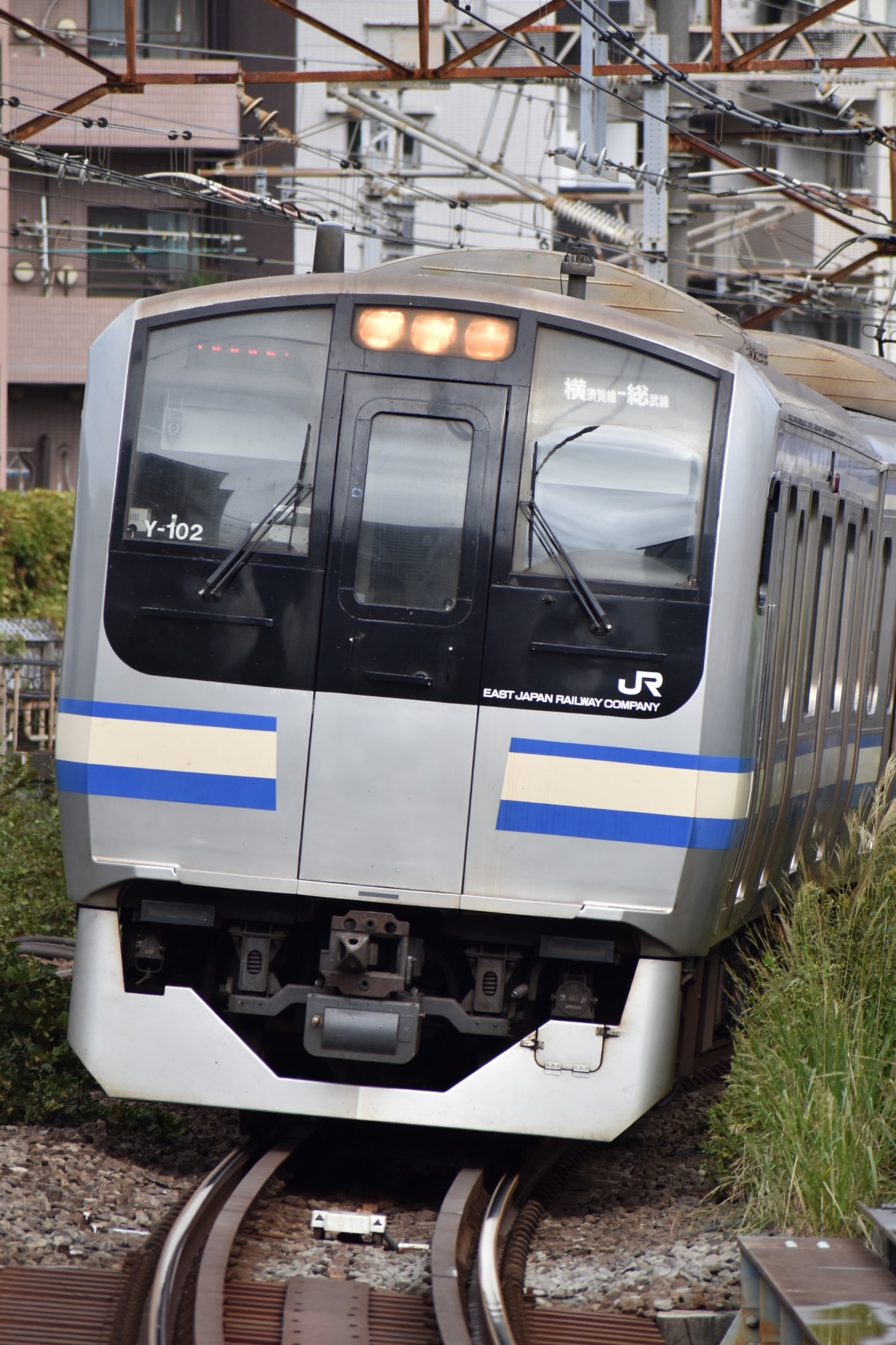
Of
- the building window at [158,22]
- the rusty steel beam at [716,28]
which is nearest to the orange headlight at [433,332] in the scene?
the rusty steel beam at [716,28]

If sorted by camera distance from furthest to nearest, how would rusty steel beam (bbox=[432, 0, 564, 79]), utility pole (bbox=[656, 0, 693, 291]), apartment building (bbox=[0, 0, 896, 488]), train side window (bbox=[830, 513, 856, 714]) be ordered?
apartment building (bbox=[0, 0, 896, 488])
utility pole (bbox=[656, 0, 693, 291])
rusty steel beam (bbox=[432, 0, 564, 79])
train side window (bbox=[830, 513, 856, 714])

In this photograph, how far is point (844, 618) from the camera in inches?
366

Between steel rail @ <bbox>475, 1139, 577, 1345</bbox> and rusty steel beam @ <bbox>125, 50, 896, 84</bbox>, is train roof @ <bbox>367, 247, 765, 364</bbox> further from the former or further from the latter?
rusty steel beam @ <bbox>125, 50, 896, 84</bbox>

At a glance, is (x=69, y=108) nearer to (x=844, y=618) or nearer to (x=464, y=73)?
(x=464, y=73)

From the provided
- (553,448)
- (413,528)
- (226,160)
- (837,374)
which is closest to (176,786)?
(413,528)

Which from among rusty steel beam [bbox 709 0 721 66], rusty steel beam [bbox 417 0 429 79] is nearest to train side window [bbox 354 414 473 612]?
rusty steel beam [bbox 417 0 429 79]

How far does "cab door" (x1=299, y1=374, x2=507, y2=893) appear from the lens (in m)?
6.46

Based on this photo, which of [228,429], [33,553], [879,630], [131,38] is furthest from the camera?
[33,553]

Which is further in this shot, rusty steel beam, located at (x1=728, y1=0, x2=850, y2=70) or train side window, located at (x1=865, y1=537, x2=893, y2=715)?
rusty steel beam, located at (x1=728, y1=0, x2=850, y2=70)

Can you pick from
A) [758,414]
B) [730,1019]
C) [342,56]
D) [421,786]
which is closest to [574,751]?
[421,786]

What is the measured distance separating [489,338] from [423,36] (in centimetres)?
581

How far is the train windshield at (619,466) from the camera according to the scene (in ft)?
21.5

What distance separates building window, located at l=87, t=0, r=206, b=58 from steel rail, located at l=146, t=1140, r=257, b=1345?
92.6 ft

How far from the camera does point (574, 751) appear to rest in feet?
21.2
